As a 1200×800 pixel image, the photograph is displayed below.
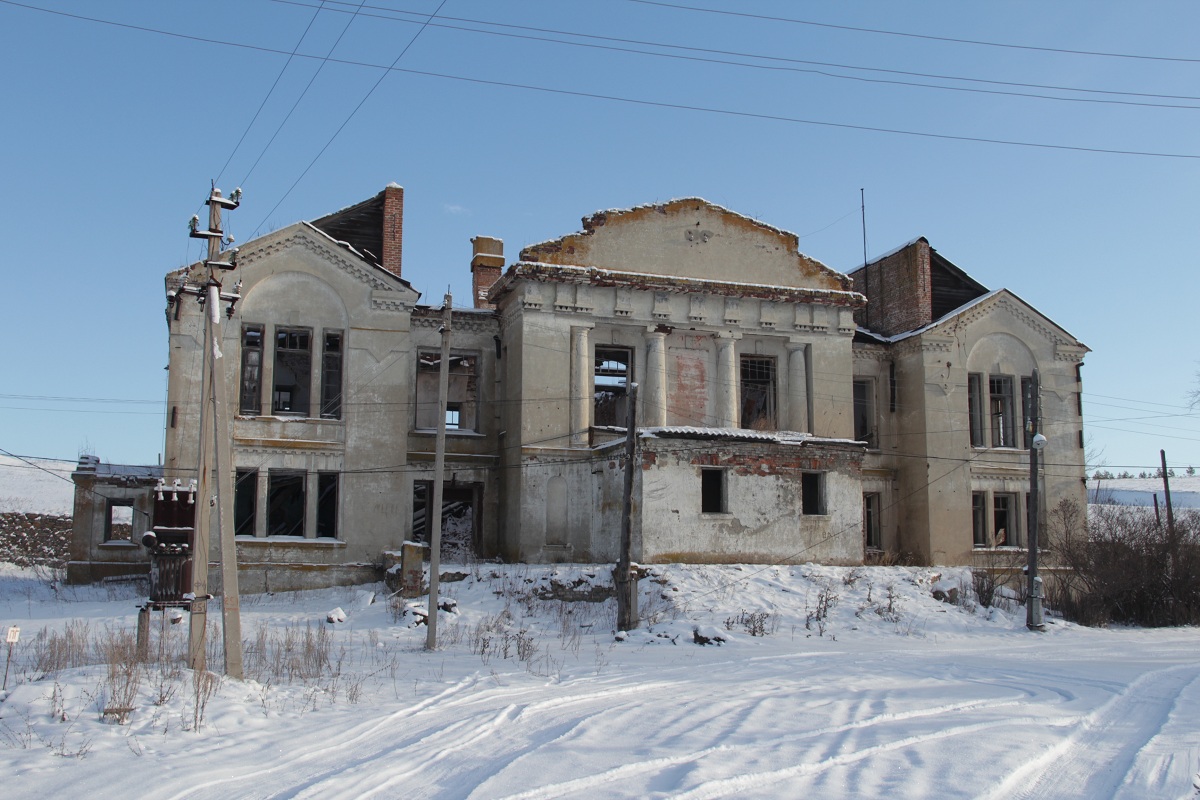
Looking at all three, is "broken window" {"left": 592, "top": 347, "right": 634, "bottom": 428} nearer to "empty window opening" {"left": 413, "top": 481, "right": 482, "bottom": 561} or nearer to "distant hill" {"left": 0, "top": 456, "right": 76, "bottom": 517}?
"empty window opening" {"left": 413, "top": 481, "right": 482, "bottom": 561}

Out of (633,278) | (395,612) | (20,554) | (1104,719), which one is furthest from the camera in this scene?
(20,554)

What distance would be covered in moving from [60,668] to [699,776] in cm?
906

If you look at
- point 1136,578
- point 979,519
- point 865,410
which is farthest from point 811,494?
point 979,519

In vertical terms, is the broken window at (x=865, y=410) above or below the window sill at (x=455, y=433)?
above

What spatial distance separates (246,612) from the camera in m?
22.8

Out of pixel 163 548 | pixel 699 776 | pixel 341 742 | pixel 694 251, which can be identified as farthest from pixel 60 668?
pixel 694 251

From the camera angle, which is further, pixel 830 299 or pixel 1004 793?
pixel 830 299

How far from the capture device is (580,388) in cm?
2869

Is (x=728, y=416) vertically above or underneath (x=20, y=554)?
above

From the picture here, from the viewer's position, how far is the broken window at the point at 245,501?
88.8ft

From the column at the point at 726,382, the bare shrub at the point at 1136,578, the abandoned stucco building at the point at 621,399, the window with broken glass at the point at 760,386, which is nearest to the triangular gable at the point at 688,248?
the abandoned stucco building at the point at 621,399

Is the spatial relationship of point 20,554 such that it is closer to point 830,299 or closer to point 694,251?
point 694,251

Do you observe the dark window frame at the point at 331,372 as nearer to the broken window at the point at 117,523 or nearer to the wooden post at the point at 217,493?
the broken window at the point at 117,523

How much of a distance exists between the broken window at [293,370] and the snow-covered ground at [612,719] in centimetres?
914
